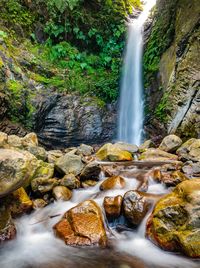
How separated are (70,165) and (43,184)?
914mm

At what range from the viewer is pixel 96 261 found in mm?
3697

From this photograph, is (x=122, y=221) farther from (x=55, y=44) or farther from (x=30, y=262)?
(x=55, y=44)

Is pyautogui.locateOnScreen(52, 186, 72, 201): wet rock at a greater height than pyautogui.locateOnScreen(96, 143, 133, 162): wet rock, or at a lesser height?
lesser

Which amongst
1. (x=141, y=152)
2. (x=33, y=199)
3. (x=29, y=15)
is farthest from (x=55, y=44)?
(x=33, y=199)

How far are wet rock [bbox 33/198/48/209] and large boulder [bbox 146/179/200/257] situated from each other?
2.11 m

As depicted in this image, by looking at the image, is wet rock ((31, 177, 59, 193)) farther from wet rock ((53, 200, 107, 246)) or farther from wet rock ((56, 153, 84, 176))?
wet rock ((53, 200, 107, 246))

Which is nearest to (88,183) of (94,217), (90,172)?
(90,172)

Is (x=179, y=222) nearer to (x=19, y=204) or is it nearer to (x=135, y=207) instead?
(x=135, y=207)

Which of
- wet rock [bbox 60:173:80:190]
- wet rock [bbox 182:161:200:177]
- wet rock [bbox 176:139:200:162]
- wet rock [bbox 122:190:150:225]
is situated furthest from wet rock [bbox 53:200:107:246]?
wet rock [bbox 176:139:200:162]

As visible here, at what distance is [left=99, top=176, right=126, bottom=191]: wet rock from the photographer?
5.57 m

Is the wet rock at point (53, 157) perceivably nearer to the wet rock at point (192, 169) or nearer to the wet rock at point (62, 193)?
the wet rock at point (62, 193)

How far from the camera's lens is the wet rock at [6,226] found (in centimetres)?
426

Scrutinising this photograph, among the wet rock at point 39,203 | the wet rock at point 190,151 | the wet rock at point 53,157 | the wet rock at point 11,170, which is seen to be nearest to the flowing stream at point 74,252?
the wet rock at point 39,203

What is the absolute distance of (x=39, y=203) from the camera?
522 cm
